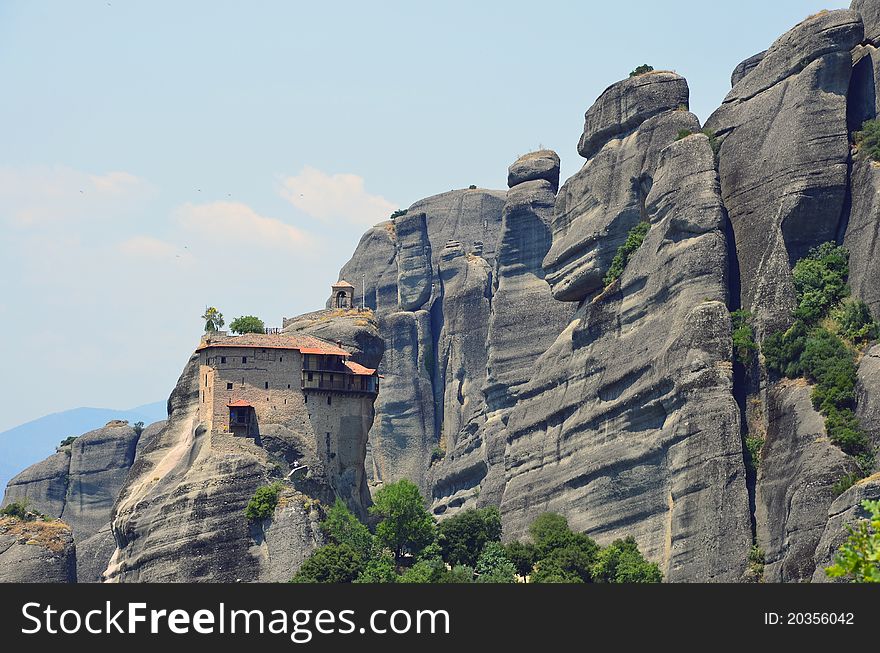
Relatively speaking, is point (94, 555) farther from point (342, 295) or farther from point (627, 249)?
point (627, 249)

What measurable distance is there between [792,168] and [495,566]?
32.8 metres

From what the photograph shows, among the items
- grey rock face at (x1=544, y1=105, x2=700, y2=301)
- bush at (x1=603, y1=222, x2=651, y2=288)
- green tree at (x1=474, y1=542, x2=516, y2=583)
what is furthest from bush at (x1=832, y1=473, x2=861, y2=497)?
grey rock face at (x1=544, y1=105, x2=700, y2=301)

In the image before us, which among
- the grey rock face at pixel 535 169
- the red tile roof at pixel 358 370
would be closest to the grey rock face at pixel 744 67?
the grey rock face at pixel 535 169

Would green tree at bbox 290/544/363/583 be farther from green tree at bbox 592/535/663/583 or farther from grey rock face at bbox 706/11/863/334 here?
grey rock face at bbox 706/11/863/334

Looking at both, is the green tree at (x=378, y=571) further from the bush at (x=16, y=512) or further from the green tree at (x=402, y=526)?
the bush at (x=16, y=512)

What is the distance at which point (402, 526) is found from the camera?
127m

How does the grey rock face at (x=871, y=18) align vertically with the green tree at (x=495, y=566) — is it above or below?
above

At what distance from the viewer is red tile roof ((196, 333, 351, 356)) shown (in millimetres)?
129125

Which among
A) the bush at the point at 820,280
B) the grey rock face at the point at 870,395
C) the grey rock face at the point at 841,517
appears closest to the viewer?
the grey rock face at the point at 841,517

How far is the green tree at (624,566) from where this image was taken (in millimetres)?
110250

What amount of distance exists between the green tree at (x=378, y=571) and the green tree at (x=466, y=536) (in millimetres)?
5041

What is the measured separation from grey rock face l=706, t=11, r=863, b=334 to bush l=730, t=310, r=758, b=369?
30.5 inches

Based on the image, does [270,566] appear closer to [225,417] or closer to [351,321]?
[225,417]
